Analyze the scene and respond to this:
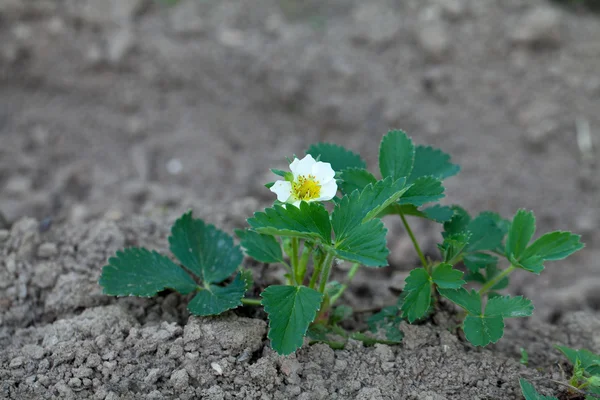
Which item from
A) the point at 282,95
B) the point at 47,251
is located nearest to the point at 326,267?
the point at 47,251

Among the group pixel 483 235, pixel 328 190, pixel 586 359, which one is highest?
pixel 328 190

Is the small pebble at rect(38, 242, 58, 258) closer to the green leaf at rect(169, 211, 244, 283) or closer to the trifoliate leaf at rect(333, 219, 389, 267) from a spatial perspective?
the green leaf at rect(169, 211, 244, 283)

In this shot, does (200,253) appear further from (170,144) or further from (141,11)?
(141,11)

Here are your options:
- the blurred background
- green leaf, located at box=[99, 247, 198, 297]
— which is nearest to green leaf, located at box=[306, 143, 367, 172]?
green leaf, located at box=[99, 247, 198, 297]

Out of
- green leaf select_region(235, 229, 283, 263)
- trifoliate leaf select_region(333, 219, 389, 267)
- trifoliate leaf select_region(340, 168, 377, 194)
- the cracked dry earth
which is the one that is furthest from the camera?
green leaf select_region(235, 229, 283, 263)

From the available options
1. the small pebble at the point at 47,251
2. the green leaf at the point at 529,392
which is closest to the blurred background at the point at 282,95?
the small pebble at the point at 47,251

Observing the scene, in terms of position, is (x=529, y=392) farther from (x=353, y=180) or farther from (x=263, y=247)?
(x=263, y=247)

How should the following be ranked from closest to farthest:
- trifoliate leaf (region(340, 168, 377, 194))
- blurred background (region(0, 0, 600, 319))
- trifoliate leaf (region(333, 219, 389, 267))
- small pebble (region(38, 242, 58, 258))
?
trifoliate leaf (region(333, 219, 389, 267)) → trifoliate leaf (region(340, 168, 377, 194)) → small pebble (region(38, 242, 58, 258)) → blurred background (region(0, 0, 600, 319))

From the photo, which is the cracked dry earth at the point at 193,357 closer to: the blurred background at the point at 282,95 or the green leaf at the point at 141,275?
the green leaf at the point at 141,275
